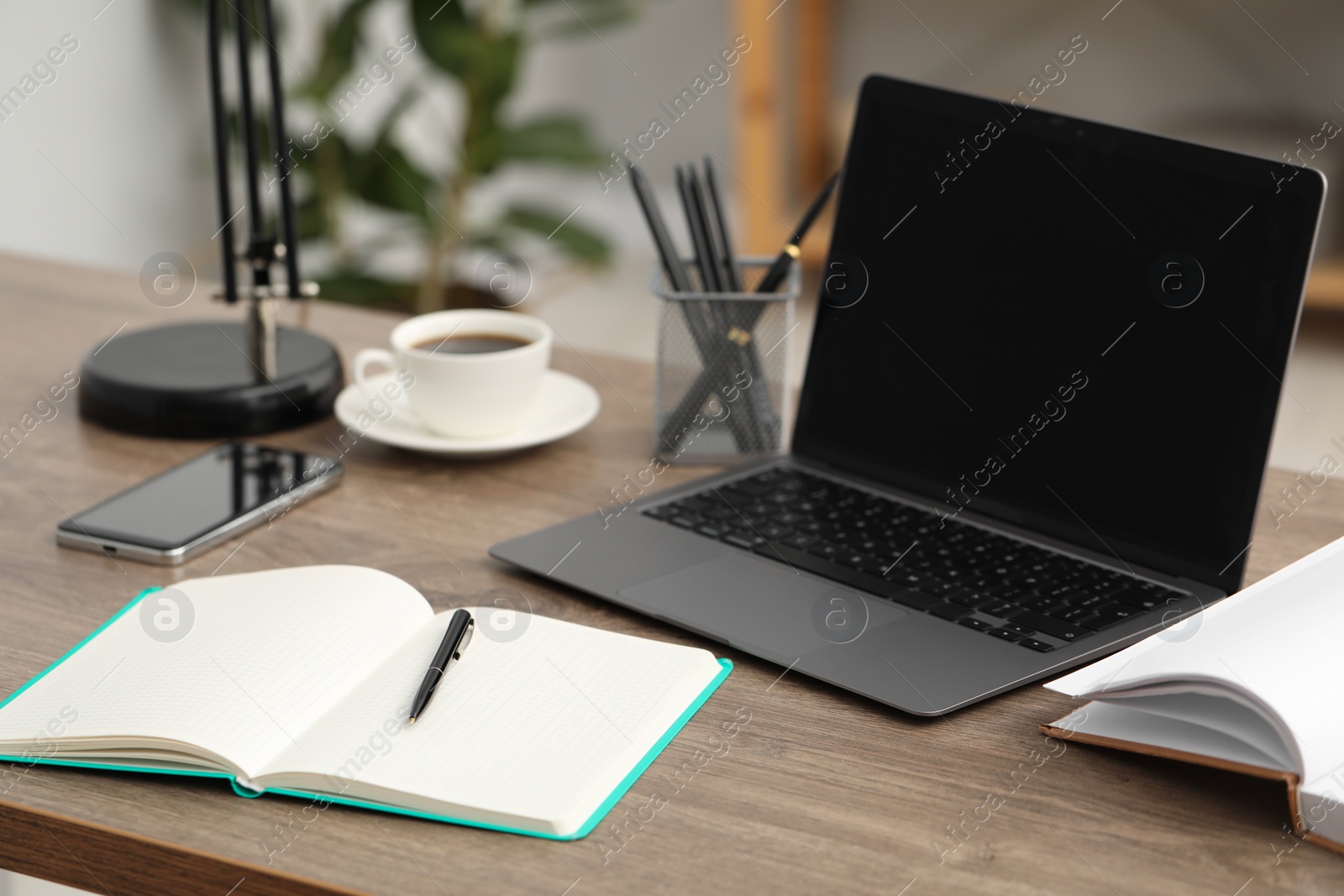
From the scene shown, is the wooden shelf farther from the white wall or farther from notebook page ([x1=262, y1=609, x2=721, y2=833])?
notebook page ([x1=262, y1=609, x2=721, y2=833])

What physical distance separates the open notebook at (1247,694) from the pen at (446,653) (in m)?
0.33

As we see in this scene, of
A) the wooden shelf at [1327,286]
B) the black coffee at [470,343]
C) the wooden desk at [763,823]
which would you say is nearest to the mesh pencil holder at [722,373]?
the black coffee at [470,343]

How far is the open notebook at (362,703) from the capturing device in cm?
62

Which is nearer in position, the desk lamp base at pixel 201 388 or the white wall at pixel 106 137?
the desk lamp base at pixel 201 388

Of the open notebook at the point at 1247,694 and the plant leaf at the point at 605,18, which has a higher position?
the plant leaf at the point at 605,18

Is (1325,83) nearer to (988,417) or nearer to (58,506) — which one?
(988,417)

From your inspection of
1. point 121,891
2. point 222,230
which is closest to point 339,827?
point 121,891

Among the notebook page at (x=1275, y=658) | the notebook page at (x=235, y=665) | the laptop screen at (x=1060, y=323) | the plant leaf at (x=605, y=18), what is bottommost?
the notebook page at (x=235, y=665)

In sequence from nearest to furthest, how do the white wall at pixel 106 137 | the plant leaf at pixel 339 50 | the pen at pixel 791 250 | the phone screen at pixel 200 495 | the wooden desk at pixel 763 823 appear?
the wooden desk at pixel 763 823, the phone screen at pixel 200 495, the pen at pixel 791 250, the white wall at pixel 106 137, the plant leaf at pixel 339 50

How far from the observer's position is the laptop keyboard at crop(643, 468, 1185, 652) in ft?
2.55

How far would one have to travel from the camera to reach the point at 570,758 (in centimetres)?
64

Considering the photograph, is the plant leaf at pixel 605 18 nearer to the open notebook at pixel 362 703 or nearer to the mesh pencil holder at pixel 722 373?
the mesh pencil holder at pixel 722 373

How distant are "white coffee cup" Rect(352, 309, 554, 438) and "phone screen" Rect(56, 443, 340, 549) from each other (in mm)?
94

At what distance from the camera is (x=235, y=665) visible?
27.7 inches
